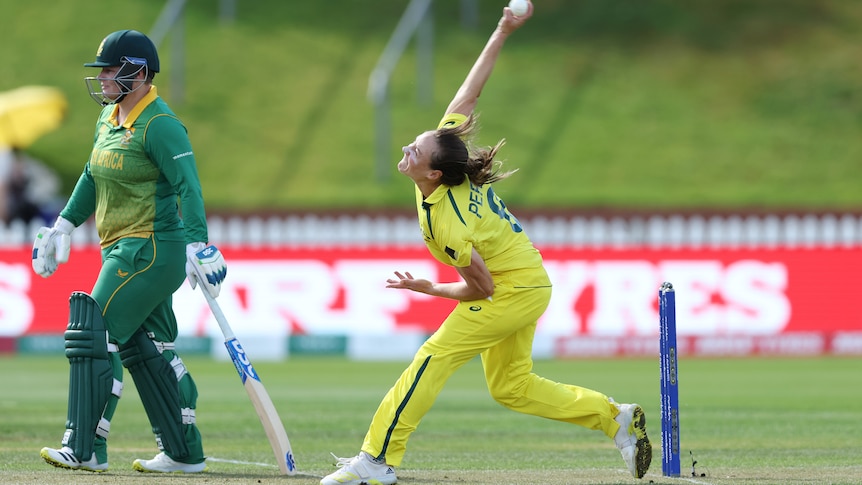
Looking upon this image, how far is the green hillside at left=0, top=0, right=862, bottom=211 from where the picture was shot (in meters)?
32.9

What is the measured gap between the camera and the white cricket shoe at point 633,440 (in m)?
7.66

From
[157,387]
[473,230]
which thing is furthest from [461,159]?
[157,387]

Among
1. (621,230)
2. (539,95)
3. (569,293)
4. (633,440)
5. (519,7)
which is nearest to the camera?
(633,440)

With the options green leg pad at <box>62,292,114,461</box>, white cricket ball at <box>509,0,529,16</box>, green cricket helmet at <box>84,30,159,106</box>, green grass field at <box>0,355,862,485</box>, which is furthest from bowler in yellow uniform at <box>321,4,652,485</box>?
green cricket helmet at <box>84,30,159,106</box>

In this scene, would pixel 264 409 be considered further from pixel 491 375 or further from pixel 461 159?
pixel 461 159

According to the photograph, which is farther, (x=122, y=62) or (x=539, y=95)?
(x=539, y=95)

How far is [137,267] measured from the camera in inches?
307

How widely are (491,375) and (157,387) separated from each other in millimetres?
1850

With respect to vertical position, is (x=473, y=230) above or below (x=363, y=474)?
above

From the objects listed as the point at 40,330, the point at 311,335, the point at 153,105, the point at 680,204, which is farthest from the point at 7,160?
the point at 153,105

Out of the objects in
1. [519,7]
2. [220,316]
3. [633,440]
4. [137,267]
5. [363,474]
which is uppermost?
[519,7]

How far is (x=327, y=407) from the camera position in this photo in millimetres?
13188

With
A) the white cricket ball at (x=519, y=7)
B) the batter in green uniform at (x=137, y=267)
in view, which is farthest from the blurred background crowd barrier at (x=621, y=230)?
the batter in green uniform at (x=137, y=267)

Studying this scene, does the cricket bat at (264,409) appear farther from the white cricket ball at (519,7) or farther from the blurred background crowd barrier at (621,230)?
the blurred background crowd barrier at (621,230)
